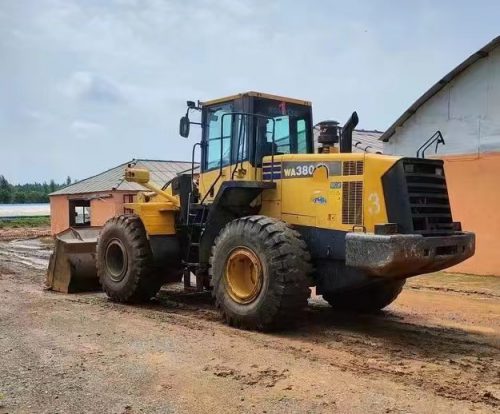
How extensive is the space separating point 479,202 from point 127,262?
8373mm

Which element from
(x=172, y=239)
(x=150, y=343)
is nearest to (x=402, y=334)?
(x=150, y=343)

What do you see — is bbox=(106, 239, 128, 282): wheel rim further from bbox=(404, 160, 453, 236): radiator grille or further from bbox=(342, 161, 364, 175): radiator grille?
bbox=(404, 160, 453, 236): radiator grille

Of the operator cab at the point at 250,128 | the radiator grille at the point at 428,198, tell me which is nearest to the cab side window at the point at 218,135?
the operator cab at the point at 250,128

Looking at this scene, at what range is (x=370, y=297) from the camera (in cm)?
868

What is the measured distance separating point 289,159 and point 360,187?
1.22 m

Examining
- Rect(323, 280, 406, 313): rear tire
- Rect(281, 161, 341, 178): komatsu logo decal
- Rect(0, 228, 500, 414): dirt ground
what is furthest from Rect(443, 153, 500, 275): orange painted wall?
Rect(281, 161, 341, 178): komatsu logo decal

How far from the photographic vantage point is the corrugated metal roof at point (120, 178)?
2756cm

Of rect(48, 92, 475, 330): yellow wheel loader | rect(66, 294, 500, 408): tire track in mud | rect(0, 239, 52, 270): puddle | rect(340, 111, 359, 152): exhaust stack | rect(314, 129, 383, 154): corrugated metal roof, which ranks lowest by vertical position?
rect(0, 239, 52, 270): puddle

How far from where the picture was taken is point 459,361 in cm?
605

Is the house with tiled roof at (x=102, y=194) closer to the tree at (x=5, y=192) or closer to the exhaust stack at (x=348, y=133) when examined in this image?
the exhaust stack at (x=348, y=133)

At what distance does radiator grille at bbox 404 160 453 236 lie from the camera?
6898mm

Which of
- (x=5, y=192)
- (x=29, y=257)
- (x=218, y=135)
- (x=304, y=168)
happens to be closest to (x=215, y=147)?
(x=218, y=135)

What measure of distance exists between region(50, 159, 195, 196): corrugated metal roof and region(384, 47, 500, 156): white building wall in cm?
1471

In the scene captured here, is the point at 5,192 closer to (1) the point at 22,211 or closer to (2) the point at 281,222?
(1) the point at 22,211
